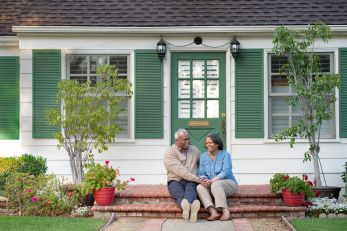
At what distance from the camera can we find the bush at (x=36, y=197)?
9.79 metres

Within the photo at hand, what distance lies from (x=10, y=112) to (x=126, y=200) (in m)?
3.55

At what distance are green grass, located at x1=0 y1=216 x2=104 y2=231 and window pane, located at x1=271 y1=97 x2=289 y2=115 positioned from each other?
14.1 ft

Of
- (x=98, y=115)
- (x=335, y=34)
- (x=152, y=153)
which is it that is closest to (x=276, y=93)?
(x=335, y=34)

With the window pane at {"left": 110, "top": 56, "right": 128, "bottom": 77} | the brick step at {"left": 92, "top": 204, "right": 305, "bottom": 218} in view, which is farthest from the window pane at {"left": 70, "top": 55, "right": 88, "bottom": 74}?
the brick step at {"left": 92, "top": 204, "right": 305, "bottom": 218}

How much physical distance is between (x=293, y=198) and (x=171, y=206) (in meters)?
1.76

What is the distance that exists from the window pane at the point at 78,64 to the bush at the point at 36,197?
2.74m

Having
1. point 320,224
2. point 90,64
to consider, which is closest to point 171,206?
point 320,224

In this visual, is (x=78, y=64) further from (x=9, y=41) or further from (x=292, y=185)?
(x=292, y=185)

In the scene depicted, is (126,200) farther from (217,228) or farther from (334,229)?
(334,229)

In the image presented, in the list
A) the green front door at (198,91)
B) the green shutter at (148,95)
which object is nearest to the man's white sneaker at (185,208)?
the green shutter at (148,95)

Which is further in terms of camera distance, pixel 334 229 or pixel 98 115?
pixel 98 115

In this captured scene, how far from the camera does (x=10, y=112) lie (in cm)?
1242

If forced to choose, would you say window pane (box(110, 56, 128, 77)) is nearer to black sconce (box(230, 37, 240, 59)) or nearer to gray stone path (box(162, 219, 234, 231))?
black sconce (box(230, 37, 240, 59))

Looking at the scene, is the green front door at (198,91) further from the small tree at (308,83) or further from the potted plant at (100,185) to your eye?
the potted plant at (100,185)
